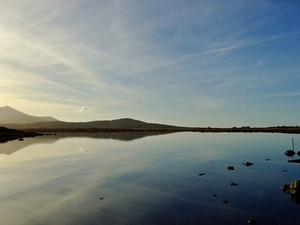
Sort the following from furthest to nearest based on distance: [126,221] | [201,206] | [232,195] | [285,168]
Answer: [285,168] < [232,195] < [201,206] < [126,221]

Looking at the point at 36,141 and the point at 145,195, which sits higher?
the point at 36,141

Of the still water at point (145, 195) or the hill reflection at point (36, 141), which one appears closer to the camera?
the still water at point (145, 195)

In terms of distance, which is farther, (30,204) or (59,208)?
(30,204)

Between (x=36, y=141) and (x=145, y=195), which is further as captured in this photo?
(x=36, y=141)

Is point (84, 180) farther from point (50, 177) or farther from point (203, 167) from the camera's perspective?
point (203, 167)

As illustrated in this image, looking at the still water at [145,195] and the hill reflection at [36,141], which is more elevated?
the hill reflection at [36,141]

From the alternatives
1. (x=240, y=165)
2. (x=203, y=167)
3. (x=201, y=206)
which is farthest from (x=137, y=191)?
(x=240, y=165)

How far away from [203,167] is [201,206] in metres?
14.2

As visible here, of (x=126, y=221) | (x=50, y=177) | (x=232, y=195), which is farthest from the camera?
(x=50, y=177)

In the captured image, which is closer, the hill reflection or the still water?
the still water

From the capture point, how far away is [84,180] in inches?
904

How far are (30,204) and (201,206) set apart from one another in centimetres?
1198

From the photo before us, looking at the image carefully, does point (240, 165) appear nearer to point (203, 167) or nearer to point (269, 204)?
point (203, 167)

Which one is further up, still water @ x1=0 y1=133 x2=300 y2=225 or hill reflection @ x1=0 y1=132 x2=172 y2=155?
hill reflection @ x1=0 y1=132 x2=172 y2=155
